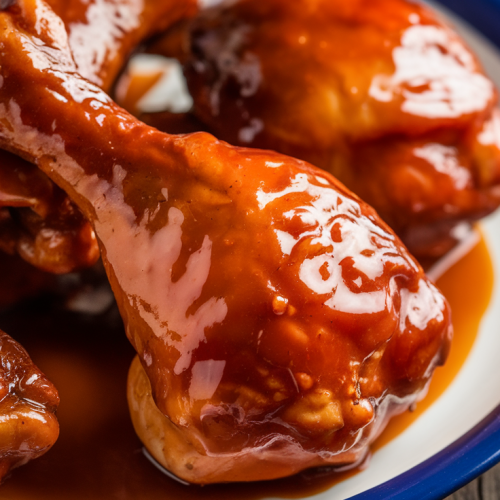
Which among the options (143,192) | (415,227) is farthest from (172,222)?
(415,227)

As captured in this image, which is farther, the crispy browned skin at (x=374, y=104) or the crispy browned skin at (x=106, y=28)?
the crispy browned skin at (x=374, y=104)

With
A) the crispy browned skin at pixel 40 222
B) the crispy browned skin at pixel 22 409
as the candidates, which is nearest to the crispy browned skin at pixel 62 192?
the crispy browned skin at pixel 40 222

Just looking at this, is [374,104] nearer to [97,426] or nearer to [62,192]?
[62,192]

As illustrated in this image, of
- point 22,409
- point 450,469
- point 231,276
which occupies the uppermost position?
point 231,276

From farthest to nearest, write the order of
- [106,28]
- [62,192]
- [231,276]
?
[106,28] < [62,192] < [231,276]

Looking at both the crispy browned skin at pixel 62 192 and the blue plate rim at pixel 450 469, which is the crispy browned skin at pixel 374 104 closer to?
the crispy browned skin at pixel 62 192

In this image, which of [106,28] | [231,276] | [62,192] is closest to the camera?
[231,276]

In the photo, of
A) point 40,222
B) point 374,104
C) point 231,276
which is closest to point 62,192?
point 40,222

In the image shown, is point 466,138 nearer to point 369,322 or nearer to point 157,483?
point 369,322
